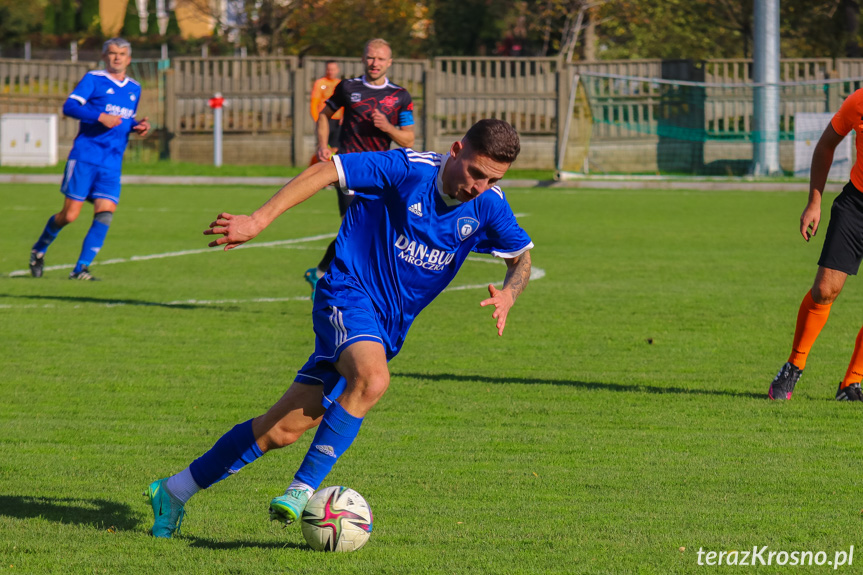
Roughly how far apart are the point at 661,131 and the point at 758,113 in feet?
7.73

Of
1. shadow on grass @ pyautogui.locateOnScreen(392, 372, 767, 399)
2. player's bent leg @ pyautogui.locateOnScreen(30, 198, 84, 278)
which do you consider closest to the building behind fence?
player's bent leg @ pyautogui.locateOnScreen(30, 198, 84, 278)

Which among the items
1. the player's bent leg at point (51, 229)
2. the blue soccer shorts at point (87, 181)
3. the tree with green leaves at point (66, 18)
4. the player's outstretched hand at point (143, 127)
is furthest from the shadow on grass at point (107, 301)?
the tree with green leaves at point (66, 18)

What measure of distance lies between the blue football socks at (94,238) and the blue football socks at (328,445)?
8.62 m

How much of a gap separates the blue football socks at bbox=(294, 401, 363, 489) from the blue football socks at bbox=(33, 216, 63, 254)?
882 cm

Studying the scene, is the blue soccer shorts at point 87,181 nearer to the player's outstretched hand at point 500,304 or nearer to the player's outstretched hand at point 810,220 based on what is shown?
the player's outstretched hand at point 810,220

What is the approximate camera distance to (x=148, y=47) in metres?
55.5

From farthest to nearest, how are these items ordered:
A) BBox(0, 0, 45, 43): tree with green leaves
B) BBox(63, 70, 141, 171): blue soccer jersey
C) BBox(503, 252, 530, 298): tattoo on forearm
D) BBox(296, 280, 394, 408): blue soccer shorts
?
BBox(0, 0, 45, 43): tree with green leaves
BBox(63, 70, 141, 171): blue soccer jersey
BBox(503, 252, 530, 298): tattoo on forearm
BBox(296, 280, 394, 408): blue soccer shorts

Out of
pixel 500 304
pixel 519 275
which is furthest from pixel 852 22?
pixel 500 304

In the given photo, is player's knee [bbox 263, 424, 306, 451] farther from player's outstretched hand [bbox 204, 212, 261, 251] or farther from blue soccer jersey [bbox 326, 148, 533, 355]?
player's outstretched hand [bbox 204, 212, 261, 251]

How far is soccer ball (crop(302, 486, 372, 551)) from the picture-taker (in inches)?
171

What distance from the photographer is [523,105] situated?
104ft

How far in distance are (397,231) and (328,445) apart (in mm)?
886

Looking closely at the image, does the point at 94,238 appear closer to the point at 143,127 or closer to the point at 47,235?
the point at 47,235

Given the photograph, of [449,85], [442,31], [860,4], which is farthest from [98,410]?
[442,31]
